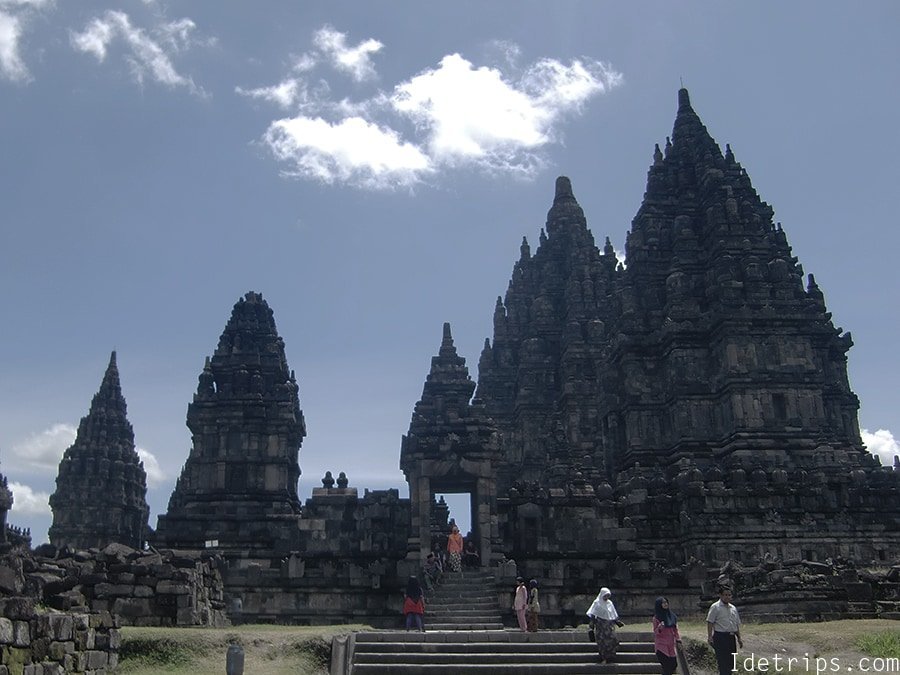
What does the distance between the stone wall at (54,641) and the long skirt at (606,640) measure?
8.81 meters

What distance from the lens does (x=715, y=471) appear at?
35.5m

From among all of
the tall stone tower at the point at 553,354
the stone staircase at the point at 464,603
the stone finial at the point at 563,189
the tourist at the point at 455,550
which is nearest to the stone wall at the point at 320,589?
the tourist at the point at 455,550

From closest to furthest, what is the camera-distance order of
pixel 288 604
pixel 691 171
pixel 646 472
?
1. pixel 288 604
2. pixel 646 472
3. pixel 691 171

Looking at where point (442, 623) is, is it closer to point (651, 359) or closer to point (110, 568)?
point (110, 568)

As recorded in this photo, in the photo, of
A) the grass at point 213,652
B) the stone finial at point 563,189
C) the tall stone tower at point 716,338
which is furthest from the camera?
the stone finial at point 563,189

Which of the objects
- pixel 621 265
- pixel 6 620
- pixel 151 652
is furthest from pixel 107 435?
pixel 6 620

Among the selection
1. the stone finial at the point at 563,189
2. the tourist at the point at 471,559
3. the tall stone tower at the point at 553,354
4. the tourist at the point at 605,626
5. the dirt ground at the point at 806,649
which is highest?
the stone finial at the point at 563,189

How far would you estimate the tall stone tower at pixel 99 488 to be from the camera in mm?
66562

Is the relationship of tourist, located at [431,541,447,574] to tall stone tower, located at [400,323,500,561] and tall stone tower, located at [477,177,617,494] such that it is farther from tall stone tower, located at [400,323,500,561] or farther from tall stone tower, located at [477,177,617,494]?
tall stone tower, located at [477,177,617,494]

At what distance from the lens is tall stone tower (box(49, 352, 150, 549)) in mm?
66562

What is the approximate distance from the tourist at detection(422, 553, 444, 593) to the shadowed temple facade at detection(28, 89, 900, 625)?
2.43ft

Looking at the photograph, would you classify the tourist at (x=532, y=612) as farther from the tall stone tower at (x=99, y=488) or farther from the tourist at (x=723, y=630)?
the tall stone tower at (x=99, y=488)

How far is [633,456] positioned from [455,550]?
47.2ft

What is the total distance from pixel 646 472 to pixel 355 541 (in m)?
14.5
